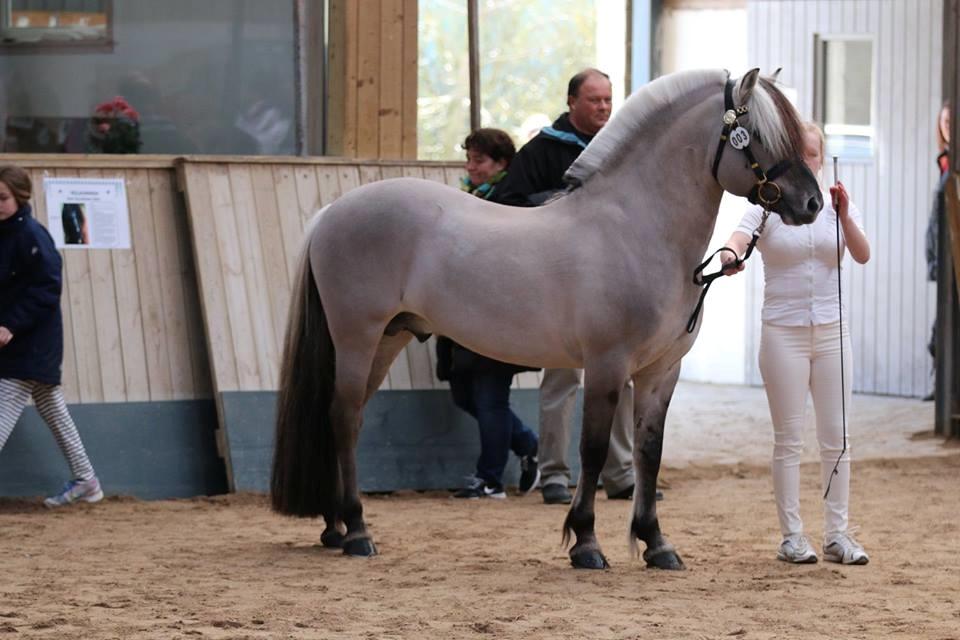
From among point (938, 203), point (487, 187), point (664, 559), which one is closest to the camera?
point (664, 559)

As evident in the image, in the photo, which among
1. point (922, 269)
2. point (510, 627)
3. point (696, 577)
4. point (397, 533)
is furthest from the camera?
point (922, 269)

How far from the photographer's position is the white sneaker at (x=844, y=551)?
18.9 ft

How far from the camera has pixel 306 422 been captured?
20.1 feet

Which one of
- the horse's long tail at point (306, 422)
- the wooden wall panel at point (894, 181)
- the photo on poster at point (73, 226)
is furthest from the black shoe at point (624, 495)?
the wooden wall panel at point (894, 181)

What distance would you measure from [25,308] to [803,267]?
3.50 metres

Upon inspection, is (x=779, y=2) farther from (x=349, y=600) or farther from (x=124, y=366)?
(x=349, y=600)

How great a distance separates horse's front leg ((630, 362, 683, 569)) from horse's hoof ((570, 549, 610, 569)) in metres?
0.18

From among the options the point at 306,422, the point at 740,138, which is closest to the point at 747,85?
the point at 740,138

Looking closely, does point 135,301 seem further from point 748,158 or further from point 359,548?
point 748,158

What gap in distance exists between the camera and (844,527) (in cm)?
582

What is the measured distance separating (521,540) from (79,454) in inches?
86.5

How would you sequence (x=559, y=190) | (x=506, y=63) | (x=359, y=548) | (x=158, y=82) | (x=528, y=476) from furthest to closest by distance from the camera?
(x=506, y=63)
(x=158, y=82)
(x=528, y=476)
(x=559, y=190)
(x=359, y=548)

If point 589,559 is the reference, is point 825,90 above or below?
above

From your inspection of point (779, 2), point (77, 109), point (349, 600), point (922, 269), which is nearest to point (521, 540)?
point (349, 600)
